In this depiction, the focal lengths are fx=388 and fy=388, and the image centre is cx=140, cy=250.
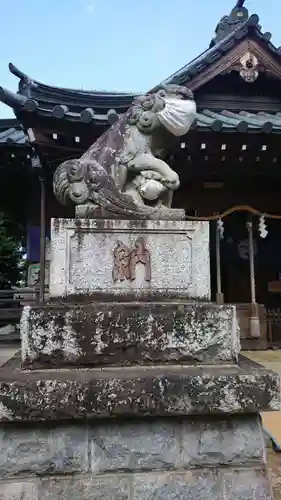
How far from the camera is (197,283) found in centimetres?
223

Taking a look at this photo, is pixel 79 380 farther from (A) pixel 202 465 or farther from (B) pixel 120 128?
(B) pixel 120 128

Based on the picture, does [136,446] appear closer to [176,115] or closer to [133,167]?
[133,167]

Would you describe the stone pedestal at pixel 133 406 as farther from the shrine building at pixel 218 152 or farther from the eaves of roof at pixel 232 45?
the eaves of roof at pixel 232 45

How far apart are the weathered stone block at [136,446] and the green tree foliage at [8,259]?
7.34 meters

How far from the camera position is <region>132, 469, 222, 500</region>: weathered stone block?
1742 millimetres

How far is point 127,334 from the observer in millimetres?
1956

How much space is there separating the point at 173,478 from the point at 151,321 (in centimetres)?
72

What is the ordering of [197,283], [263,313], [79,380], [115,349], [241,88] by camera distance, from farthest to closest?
[241,88] < [263,313] < [197,283] < [115,349] < [79,380]

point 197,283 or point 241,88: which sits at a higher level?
point 241,88

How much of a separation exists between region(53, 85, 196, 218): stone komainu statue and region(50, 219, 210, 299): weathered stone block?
0.33 ft

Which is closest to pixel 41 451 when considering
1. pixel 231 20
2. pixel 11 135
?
pixel 11 135

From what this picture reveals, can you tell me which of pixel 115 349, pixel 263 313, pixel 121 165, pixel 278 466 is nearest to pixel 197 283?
pixel 115 349

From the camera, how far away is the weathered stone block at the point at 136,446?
177 centimetres

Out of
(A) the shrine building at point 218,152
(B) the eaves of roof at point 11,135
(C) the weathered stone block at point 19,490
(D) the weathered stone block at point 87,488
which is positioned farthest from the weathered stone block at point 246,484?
(B) the eaves of roof at point 11,135
